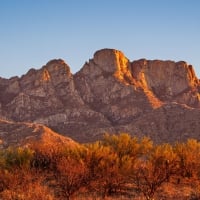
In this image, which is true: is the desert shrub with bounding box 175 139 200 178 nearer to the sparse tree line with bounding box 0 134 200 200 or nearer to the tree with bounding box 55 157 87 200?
the sparse tree line with bounding box 0 134 200 200

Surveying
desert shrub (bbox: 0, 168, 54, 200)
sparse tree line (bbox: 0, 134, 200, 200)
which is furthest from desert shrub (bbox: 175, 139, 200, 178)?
desert shrub (bbox: 0, 168, 54, 200)

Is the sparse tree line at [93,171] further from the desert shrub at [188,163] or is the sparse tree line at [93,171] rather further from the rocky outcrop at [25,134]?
the rocky outcrop at [25,134]

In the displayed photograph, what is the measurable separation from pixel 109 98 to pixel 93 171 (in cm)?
7929

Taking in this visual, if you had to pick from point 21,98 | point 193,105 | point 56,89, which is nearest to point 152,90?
point 193,105

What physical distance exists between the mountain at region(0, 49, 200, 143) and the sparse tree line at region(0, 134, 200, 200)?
155 ft

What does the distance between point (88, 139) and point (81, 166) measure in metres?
56.3

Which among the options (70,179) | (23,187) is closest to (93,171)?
(70,179)

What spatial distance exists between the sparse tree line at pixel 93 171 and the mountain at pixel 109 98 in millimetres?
47320

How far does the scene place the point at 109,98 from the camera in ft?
332

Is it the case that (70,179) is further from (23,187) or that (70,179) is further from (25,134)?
(25,134)

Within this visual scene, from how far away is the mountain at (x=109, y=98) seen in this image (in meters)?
82.2

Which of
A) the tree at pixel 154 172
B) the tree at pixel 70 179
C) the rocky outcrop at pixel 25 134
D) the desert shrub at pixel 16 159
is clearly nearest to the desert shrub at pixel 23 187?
the tree at pixel 70 179

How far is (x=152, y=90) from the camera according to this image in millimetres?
109812

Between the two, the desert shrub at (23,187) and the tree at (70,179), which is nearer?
the desert shrub at (23,187)
